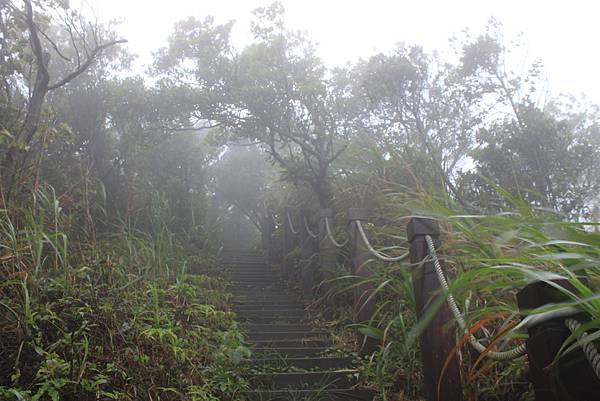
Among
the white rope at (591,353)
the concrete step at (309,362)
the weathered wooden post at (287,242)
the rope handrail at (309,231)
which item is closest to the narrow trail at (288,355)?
the concrete step at (309,362)

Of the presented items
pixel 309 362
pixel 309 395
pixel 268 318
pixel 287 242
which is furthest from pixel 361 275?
pixel 287 242

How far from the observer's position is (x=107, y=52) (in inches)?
412

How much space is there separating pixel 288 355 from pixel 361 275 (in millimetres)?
981

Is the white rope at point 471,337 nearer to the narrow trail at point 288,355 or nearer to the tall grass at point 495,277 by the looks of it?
the tall grass at point 495,277

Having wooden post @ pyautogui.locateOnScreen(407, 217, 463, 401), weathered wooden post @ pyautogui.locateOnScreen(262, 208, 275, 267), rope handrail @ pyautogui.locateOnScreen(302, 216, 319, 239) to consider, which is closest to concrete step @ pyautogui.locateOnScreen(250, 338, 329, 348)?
rope handrail @ pyautogui.locateOnScreen(302, 216, 319, 239)

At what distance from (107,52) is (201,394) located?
9.29 meters

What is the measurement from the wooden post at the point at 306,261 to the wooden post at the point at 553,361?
5.43 metres

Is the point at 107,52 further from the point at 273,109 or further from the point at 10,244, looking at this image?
the point at 10,244

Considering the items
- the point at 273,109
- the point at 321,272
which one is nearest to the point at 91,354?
the point at 321,272

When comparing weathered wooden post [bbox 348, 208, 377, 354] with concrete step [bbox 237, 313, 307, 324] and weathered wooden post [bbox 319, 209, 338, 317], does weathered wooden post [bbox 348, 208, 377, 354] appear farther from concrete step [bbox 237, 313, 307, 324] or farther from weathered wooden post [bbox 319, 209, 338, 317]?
concrete step [bbox 237, 313, 307, 324]

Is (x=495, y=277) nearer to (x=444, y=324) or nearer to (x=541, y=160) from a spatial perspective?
(x=444, y=324)

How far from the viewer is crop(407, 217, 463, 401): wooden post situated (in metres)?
2.48

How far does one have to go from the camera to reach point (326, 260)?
6.16 meters

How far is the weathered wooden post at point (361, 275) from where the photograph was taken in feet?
13.8
